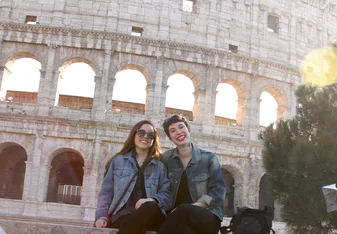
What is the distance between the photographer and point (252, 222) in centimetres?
447

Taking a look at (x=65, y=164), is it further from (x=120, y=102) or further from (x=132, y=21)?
(x=132, y=21)

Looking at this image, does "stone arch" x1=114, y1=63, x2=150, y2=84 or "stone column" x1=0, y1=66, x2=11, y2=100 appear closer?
"stone column" x1=0, y1=66, x2=11, y2=100

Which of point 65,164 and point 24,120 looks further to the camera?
point 65,164

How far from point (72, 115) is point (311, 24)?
1313 cm

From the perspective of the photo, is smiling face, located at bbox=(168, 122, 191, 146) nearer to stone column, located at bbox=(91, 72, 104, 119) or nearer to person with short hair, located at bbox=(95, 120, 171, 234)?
person with short hair, located at bbox=(95, 120, 171, 234)

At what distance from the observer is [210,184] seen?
4848 mm

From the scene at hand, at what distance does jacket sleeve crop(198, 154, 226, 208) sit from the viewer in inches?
184

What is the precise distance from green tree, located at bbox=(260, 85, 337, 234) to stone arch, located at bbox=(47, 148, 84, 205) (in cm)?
949

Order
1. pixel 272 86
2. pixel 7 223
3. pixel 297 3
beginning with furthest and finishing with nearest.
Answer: pixel 297 3, pixel 272 86, pixel 7 223

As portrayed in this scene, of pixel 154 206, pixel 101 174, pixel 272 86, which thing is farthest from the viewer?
pixel 272 86

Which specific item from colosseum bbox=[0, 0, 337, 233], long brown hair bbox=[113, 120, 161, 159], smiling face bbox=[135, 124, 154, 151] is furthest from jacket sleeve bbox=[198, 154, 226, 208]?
colosseum bbox=[0, 0, 337, 233]

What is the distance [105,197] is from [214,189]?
1183 mm

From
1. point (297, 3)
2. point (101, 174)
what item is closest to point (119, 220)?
point (101, 174)

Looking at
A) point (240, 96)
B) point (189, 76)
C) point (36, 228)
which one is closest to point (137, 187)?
point (36, 228)
